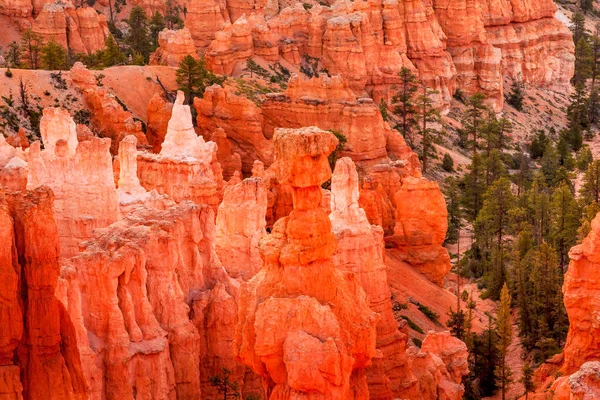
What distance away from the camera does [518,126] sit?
322 ft

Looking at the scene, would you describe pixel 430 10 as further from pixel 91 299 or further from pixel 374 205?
pixel 91 299

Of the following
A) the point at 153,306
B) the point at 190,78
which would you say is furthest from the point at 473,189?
the point at 153,306

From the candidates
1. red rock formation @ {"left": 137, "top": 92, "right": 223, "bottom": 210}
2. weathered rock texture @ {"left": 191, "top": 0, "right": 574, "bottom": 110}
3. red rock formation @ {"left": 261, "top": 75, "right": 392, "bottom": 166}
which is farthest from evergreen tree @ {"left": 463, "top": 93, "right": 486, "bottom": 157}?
red rock formation @ {"left": 137, "top": 92, "right": 223, "bottom": 210}

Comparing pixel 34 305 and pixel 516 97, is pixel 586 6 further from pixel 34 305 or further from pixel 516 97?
pixel 34 305

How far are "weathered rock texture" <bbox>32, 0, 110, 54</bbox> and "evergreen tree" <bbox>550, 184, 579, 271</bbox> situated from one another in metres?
38.2

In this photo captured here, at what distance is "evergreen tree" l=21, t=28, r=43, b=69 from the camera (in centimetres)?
7606

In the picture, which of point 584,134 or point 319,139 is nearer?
point 319,139

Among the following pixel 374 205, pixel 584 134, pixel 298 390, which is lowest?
pixel 584 134

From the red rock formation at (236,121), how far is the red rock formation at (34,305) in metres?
39.4

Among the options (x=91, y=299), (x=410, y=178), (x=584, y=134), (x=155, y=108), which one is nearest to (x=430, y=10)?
(x=584, y=134)

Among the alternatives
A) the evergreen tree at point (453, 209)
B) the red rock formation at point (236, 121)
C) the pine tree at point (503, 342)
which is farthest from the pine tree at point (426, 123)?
the pine tree at point (503, 342)

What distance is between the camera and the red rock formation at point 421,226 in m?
50.9

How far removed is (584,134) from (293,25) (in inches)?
1054

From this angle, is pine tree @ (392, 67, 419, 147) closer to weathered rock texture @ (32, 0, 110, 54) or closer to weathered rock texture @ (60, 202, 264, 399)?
weathered rock texture @ (32, 0, 110, 54)
